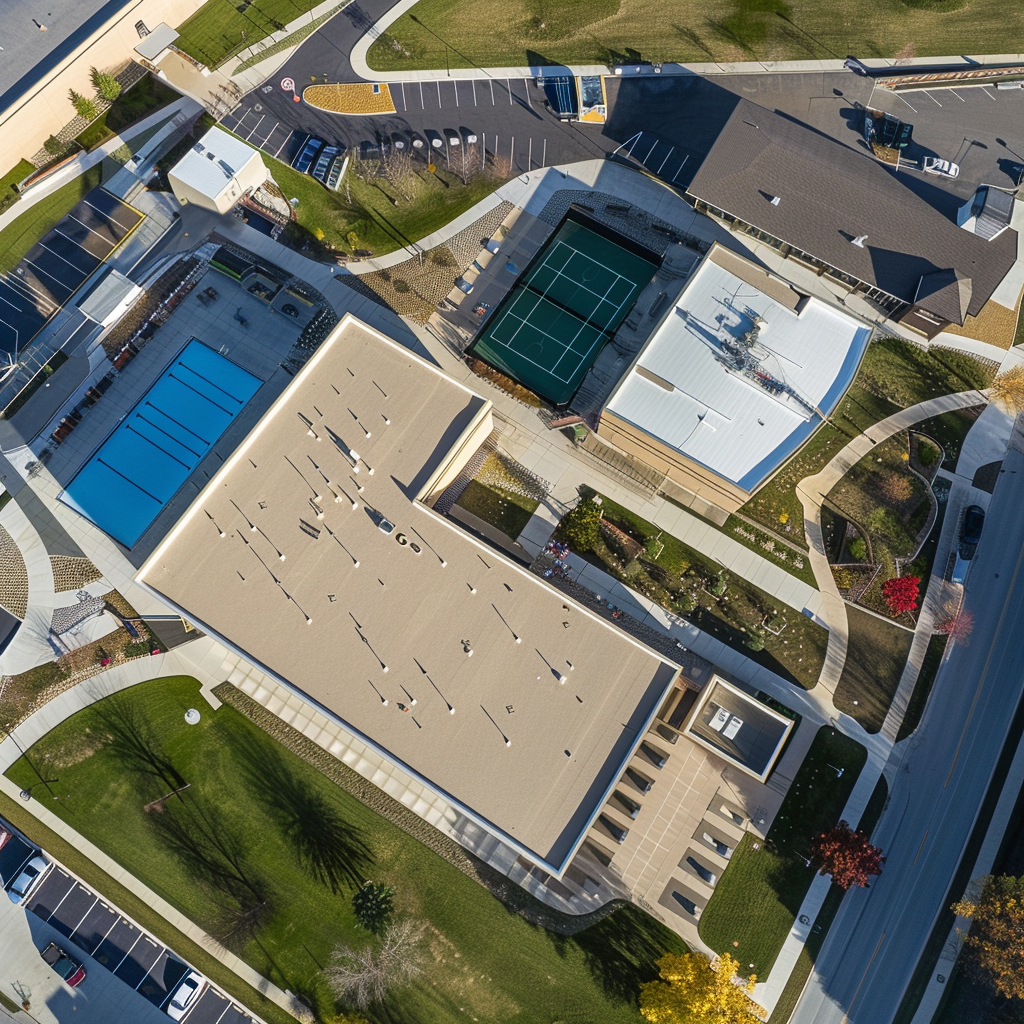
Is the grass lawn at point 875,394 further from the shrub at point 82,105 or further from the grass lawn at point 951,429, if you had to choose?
the shrub at point 82,105

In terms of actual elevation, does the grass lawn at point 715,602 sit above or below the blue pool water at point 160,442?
above

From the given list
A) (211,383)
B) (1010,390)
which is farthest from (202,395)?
(1010,390)

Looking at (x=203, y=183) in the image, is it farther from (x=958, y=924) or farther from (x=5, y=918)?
(x=958, y=924)

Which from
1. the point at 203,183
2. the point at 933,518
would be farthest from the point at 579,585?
the point at 203,183

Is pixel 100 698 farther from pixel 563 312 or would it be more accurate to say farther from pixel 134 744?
pixel 563 312

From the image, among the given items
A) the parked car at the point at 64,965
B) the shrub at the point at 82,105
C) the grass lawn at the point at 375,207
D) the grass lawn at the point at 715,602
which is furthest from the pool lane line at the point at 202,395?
the parked car at the point at 64,965
